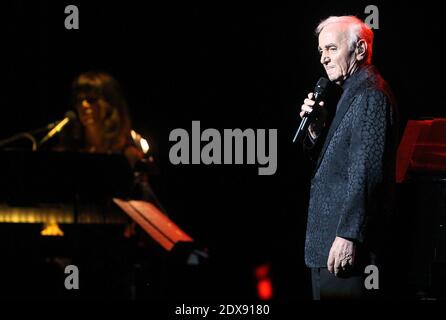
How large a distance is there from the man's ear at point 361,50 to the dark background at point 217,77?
1.72 metres

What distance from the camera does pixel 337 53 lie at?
3.53 metres

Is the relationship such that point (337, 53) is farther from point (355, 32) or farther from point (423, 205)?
point (423, 205)

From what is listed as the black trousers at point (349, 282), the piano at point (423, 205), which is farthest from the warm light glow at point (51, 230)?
the black trousers at point (349, 282)

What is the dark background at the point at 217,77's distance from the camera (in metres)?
5.59

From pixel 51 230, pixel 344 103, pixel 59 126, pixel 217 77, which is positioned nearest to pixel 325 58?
pixel 344 103

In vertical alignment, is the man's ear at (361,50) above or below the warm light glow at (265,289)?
above

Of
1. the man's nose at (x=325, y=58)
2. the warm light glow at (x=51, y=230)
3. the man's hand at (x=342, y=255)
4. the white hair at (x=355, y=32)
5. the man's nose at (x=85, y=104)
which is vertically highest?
the man's nose at (x=85, y=104)

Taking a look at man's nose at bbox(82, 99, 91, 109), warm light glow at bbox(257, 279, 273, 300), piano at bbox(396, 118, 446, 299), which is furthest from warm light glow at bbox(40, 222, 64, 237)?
piano at bbox(396, 118, 446, 299)

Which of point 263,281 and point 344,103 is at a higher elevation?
point 344,103

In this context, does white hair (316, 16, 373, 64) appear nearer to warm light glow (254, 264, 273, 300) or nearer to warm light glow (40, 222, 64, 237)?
warm light glow (40, 222, 64, 237)

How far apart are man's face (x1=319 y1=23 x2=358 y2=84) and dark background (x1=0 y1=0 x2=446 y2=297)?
1.73 m

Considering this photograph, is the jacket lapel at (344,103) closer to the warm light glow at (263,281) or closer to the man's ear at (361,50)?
the man's ear at (361,50)

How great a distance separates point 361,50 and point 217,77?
106 inches
